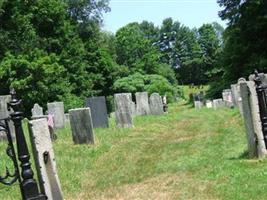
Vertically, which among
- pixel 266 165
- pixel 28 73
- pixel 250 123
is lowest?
pixel 266 165

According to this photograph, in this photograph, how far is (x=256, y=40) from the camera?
47.4 metres

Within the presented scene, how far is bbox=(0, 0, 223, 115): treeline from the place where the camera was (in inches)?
1684

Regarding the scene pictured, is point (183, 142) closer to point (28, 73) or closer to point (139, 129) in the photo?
point (139, 129)

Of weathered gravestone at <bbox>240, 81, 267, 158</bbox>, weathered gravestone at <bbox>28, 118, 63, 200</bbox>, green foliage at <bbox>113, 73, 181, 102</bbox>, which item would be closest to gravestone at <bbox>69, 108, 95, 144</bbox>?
weathered gravestone at <bbox>240, 81, 267, 158</bbox>

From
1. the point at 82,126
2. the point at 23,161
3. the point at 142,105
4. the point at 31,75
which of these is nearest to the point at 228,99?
the point at 142,105

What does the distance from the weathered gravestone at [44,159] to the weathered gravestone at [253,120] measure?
4.50 meters

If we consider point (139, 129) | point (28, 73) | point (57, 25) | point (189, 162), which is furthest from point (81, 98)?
point (189, 162)

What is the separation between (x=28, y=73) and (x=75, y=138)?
26.6 m

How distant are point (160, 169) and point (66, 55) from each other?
4105cm

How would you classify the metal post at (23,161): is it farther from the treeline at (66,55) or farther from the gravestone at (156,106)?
the treeline at (66,55)

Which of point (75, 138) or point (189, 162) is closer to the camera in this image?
point (189, 162)

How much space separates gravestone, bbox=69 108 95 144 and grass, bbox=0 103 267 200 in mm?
287

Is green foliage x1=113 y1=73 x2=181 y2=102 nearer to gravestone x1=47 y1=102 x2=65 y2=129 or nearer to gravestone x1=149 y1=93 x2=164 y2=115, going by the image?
gravestone x1=149 y1=93 x2=164 y2=115

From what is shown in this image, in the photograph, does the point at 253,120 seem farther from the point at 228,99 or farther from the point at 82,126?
the point at 228,99
